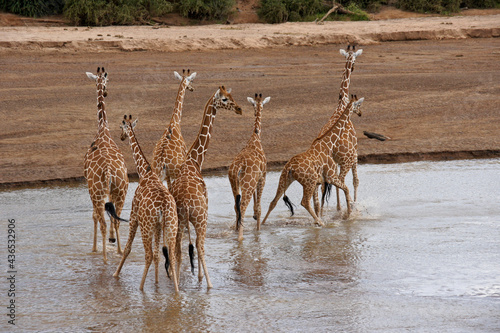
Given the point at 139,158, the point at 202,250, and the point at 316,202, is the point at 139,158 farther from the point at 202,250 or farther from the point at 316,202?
the point at 316,202

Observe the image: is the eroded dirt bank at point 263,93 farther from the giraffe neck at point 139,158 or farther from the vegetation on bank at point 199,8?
the giraffe neck at point 139,158

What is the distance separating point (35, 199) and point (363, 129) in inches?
291

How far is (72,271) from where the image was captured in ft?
26.3

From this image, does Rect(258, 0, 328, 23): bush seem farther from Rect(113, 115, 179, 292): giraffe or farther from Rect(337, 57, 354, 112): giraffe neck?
Rect(113, 115, 179, 292): giraffe

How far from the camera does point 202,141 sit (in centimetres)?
816

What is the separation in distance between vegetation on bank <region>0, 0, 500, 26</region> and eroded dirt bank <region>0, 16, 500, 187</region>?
1605mm

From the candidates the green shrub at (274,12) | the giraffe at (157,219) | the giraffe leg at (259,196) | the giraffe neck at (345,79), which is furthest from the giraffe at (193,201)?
the green shrub at (274,12)

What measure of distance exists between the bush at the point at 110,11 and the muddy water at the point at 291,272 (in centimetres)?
1342

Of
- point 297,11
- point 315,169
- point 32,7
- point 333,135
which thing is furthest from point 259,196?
point 297,11

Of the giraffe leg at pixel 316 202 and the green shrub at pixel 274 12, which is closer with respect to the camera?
the giraffe leg at pixel 316 202

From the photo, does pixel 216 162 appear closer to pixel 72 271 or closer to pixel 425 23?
pixel 72 271

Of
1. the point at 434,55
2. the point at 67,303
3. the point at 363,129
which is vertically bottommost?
the point at 67,303

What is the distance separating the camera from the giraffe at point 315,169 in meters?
9.42

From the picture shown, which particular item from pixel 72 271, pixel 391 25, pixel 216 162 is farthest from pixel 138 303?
pixel 391 25
